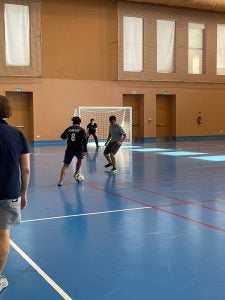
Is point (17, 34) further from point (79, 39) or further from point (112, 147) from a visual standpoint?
point (112, 147)

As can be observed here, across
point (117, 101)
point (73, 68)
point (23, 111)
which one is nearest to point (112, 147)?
point (23, 111)

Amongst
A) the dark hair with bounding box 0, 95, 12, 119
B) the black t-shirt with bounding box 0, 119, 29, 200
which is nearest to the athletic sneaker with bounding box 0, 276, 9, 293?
the black t-shirt with bounding box 0, 119, 29, 200

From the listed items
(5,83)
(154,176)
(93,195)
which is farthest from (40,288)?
(5,83)

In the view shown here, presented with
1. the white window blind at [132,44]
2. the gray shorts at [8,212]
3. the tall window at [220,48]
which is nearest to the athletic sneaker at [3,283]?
the gray shorts at [8,212]

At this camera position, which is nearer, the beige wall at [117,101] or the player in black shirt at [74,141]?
the player in black shirt at [74,141]

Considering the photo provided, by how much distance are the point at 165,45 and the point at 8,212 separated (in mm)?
25939

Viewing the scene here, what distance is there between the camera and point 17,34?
24125mm

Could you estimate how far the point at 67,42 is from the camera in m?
25.3

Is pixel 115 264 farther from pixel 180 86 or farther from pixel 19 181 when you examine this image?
pixel 180 86

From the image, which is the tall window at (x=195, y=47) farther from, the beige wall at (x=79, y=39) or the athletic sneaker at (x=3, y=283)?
the athletic sneaker at (x=3, y=283)

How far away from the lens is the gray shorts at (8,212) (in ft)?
12.9

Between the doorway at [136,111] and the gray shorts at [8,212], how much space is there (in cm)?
2473

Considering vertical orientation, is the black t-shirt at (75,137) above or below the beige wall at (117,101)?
below

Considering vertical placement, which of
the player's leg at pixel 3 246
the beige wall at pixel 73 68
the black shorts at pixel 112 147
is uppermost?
the beige wall at pixel 73 68
